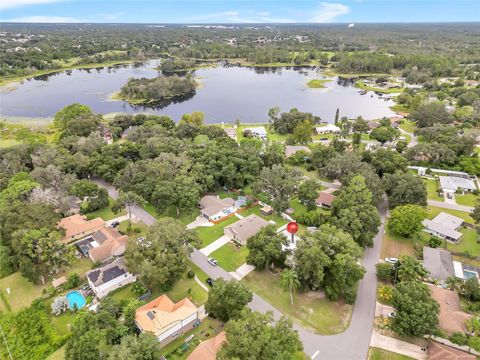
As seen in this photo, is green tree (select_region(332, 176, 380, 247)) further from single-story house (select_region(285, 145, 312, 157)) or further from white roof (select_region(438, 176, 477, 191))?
single-story house (select_region(285, 145, 312, 157))

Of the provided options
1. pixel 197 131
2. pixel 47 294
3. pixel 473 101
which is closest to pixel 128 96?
pixel 197 131

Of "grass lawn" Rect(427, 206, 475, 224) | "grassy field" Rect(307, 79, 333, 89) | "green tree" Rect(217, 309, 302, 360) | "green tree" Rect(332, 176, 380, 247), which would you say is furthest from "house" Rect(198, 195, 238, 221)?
"grassy field" Rect(307, 79, 333, 89)

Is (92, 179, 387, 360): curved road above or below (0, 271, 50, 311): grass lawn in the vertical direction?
above

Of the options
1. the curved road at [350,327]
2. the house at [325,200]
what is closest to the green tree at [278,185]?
the house at [325,200]

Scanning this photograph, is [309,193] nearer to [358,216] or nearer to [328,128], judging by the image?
[358,216]

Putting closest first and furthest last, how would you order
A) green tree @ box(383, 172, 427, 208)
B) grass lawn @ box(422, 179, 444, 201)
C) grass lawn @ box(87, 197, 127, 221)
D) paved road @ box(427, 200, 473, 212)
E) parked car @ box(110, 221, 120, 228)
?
1. parked car @ box(110, 221, 120, 228)
2. green tree @ box(383, 172, 427, 208)
3. grass lawn @ box(87, 197, 127, 221)
4. paved road @ box(427, 200, 473, 212)
5. grass lawn @ box(422, 179, 444, 201)
